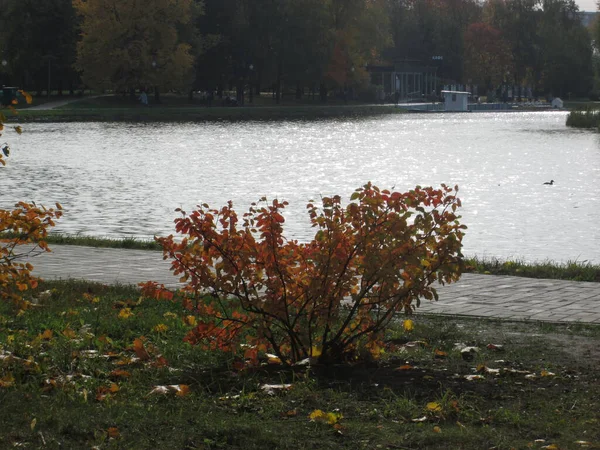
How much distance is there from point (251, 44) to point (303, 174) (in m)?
60.0

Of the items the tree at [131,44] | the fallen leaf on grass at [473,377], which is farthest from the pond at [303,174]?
the tree at [131,44]

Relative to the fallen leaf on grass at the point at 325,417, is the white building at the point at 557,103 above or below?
above

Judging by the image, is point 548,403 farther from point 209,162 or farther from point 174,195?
point 209,162

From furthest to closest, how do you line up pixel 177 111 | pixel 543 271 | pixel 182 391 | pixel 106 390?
pixel 177 111
pixel 543 271
pixel 106 390
pixel 182 391

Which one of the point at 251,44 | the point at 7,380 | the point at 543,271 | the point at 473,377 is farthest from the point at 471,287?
the point at 251,44

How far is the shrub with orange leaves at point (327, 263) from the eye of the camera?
6.87 metres

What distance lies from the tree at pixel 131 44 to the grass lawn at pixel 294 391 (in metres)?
72.0

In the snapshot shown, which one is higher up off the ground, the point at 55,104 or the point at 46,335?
the point at 55,104

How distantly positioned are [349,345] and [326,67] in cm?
9347

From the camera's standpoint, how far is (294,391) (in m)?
6.34

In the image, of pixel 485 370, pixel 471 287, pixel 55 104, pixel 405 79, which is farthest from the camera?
pixel 405 79

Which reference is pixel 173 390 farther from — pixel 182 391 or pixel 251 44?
pixel 251 44

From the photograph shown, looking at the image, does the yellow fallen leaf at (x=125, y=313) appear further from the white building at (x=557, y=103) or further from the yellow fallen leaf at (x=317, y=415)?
the white building at (x=557, y=103)

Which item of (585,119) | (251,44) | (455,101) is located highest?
(251,44)
